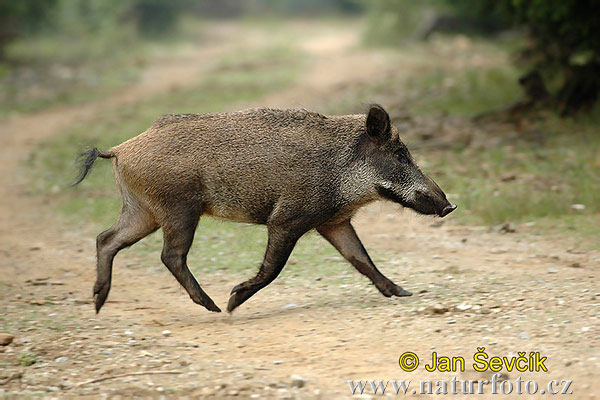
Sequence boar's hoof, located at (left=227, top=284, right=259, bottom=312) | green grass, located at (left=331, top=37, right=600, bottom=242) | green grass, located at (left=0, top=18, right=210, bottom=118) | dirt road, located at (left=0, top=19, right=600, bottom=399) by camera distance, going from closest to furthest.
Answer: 1. dirt road, located at (left=0, top=19, right=600, bottom=399)
2. boar's hoof, located at (left=227, top=284, right=259, bottom=312)
3. green grass, located at (left=331, top=37, right=600, bottom=242)
4. green grass, located at (left=0, top=18, right=210, bottom=118)

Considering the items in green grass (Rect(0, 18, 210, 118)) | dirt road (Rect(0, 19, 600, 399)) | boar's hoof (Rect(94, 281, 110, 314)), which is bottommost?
dirt road (Rect(0, 19, 600, 399))

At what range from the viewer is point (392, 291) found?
6.31 metres

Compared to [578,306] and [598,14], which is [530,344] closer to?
[578,306]

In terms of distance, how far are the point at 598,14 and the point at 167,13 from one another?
2231 centimetres

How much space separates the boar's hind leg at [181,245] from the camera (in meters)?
5.96

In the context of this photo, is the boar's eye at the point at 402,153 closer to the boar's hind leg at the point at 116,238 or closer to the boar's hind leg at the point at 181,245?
the boar's hind leg at the point at 181,245

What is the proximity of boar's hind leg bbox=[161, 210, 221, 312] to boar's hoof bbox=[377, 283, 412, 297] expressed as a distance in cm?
126

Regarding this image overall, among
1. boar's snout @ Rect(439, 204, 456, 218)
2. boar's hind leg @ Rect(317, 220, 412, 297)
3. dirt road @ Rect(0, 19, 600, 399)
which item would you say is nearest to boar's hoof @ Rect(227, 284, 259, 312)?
dirt road @ Rect(0, 19, 600, 399)

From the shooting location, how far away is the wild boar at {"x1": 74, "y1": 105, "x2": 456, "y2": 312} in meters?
5.93

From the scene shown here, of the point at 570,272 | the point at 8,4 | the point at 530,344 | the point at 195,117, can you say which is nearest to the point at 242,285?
the point at 195,117

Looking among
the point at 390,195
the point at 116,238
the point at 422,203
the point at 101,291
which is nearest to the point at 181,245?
the point at 116,238

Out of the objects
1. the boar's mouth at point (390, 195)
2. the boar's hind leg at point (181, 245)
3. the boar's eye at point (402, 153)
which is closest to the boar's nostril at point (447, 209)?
the boar's mouth at point (390, 195)

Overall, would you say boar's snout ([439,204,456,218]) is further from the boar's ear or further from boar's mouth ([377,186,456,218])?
the boar's ear

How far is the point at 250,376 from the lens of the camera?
4805mm
